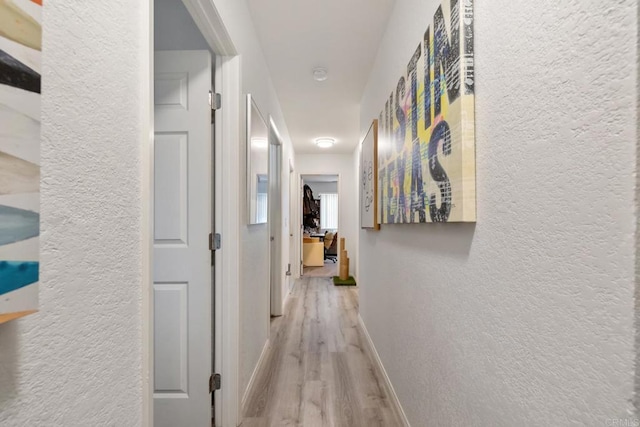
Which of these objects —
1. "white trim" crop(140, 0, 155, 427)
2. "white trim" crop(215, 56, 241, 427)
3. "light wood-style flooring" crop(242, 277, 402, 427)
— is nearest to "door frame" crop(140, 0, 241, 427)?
"white trim" crop(215, 56, 241, 427)

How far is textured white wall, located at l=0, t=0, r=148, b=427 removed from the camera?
0.56m

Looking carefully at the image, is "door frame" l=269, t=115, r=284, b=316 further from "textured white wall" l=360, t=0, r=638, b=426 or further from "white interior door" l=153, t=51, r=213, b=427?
"textured white wall" l=360, t=0, r=638, b=426

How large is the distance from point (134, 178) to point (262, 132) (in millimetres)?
1748

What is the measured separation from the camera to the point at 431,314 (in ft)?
4.52

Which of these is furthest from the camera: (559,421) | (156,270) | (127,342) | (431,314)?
(156,270)

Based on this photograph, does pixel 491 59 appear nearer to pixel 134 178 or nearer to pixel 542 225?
pixel 542 225

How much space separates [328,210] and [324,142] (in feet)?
18.1

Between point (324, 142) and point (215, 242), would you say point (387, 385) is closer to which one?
point (215, 242)

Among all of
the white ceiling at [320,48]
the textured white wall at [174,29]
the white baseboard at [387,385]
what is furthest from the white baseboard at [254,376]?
the white ceiling at [320,48]

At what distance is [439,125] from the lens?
1.16 metres

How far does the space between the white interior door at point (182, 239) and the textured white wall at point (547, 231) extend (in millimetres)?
1178

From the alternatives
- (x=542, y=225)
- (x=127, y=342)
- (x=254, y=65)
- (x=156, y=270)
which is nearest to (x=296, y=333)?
(x=156, y=270)

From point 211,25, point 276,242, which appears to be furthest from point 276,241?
point 211,25

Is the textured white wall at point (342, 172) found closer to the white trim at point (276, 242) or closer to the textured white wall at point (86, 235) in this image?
the white trim at point (276, 242)
